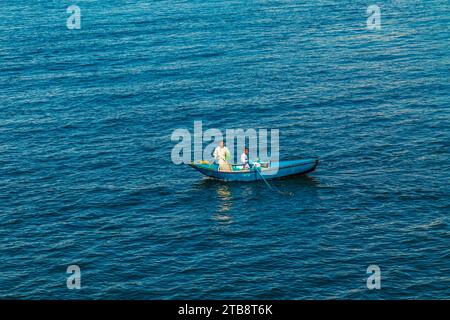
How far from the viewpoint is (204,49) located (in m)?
122

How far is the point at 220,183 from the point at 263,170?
4511 mm

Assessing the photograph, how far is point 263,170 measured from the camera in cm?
6888

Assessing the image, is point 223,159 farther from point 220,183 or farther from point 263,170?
point 263,170

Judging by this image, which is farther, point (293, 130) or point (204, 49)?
point (204, 49)

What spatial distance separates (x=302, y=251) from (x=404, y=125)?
33420mm

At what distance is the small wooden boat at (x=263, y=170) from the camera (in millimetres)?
68938

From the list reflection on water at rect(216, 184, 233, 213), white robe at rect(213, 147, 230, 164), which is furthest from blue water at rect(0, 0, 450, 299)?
white robe at rect(213, 147, 230, 164)

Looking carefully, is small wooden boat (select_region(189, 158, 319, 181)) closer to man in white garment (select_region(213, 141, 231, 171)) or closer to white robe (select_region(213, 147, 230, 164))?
man in white garment (select_region(213, 141, 231, 171))

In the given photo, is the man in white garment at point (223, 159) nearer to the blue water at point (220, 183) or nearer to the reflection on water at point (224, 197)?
the reflection on water at point (224, 197)

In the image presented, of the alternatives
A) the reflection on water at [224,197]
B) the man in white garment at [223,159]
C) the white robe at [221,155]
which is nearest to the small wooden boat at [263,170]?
the man in white garment at [223,159]

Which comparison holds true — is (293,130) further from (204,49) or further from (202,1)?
(202,1)
